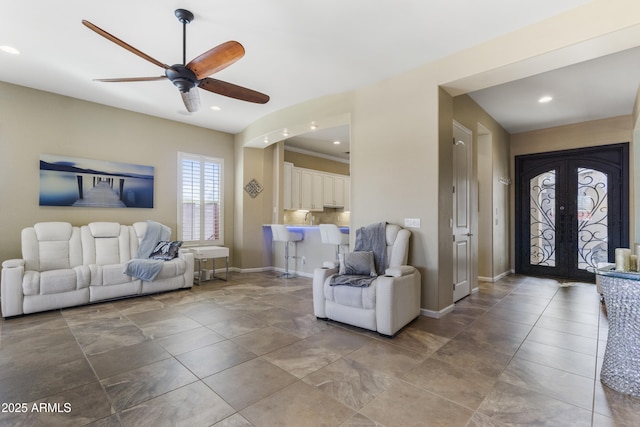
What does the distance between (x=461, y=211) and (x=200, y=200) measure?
15.7 feet

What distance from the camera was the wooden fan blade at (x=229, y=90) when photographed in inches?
117

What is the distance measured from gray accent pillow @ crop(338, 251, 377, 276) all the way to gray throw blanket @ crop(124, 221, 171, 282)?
9.35 feet

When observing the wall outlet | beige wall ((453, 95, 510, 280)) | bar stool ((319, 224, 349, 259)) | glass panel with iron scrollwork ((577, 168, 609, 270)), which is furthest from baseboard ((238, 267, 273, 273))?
glass panel with iron scrollwork ((577, 168, 609, 270))

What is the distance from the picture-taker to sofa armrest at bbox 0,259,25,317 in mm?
3508

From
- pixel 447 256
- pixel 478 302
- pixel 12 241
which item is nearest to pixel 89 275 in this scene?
pixel 12 241

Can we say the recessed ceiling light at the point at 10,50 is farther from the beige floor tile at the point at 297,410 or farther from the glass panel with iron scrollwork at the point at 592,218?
the glass panel with iron scrollwork at the point at 592,218

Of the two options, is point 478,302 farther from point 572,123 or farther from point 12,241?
point 12,241

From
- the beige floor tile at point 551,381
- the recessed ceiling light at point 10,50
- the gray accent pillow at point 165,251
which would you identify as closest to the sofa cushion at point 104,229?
the gray accent pillow at point 165,251

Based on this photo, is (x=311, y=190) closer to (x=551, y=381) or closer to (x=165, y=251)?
(x=165, y=251)

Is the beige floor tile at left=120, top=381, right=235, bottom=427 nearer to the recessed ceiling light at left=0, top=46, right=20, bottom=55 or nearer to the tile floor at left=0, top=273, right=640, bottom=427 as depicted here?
the tile floor at left=0, top=273, right=640, bottom=427

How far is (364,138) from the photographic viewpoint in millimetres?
4211

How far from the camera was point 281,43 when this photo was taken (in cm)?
322

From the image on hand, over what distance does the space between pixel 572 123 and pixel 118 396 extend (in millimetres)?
7830

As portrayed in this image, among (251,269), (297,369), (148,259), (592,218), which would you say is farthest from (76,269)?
(592,218)
